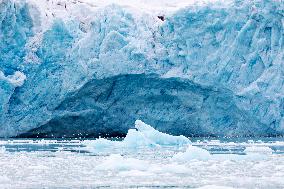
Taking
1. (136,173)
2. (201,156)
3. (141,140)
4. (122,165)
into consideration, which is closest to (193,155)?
(201,156)

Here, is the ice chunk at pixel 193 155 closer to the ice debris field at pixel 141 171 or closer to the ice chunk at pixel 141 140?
the ice debris field at pixel 141 171

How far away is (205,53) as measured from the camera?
22719 millimetres

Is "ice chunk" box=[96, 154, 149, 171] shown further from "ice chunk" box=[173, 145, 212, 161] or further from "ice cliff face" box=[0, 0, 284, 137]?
"ice cliff face" box=[0, 0, 284, 137]

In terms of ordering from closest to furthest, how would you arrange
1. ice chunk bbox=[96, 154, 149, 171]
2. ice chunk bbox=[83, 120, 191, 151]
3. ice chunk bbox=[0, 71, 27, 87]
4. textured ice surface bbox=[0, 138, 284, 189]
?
textured ice surface bbox=[0, 138, 284, 189] → ice chunk bbox=[96, 154, 149, 171] → ice chunk bbox=[83, 120, 191, 151] → ice chunk bbox=[0, 71, 27, 87]

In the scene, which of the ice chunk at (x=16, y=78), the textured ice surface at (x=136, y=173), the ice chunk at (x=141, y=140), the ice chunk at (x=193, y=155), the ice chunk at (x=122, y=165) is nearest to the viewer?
the textured ice surface at (x=136, y=173)

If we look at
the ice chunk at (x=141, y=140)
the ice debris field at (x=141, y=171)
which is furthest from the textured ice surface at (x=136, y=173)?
the ice chunk at (x=141, y=140)

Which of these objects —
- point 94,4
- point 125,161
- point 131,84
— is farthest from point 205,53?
point 125,161

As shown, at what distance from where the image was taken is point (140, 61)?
22.5 m

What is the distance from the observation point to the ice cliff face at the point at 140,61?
22125mm

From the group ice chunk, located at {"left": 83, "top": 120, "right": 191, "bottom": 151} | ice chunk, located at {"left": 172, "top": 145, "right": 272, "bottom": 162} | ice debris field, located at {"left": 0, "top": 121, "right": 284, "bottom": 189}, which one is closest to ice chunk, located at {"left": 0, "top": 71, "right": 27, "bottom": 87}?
ice chunk, located at {"left": 83, "top": 120, "right": 191, "bottom": 151}

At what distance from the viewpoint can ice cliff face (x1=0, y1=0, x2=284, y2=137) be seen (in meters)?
22.1

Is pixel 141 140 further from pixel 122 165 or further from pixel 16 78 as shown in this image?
pixel 122 165

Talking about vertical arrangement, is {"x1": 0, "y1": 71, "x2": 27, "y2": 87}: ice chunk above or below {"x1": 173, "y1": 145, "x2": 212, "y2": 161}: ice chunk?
above

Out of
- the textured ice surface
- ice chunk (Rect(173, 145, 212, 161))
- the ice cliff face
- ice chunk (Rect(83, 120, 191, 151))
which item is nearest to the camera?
the textured ice surface
